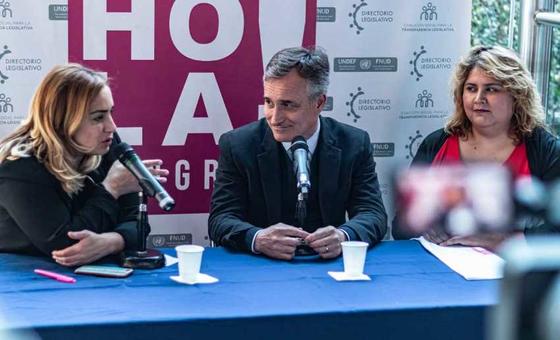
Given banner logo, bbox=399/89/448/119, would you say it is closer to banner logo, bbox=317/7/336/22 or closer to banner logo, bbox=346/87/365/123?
banner logo, bbox=346/87/365/123

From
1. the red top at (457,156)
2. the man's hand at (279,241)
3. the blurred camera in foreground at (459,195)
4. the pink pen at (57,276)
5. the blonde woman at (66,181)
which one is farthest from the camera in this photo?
the red top at (457,156)

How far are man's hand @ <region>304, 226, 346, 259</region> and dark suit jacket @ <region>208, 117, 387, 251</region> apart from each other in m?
0.22

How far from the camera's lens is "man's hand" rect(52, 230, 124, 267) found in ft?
8.04

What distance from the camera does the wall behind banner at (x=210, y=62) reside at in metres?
3.48

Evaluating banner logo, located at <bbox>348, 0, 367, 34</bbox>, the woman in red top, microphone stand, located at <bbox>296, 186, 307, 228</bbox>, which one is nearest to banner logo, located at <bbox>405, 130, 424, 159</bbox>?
the woman in red top

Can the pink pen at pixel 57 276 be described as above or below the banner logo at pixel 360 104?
below

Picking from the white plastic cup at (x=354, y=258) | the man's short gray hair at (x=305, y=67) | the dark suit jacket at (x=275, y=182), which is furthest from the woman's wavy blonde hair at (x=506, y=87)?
the white plastic cup at (x=354, y=258)

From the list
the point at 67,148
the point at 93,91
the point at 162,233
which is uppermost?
the point at 93,91

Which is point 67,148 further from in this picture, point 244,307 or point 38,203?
point 244,307

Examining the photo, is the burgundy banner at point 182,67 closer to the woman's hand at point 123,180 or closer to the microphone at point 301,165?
the woman's hand at point 123,180

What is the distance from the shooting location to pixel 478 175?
4.58 feet

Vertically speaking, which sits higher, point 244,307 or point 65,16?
point 65,16

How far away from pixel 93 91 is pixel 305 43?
1.29 metres

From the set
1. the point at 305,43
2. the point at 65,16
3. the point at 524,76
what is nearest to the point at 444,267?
the point at 524,76
